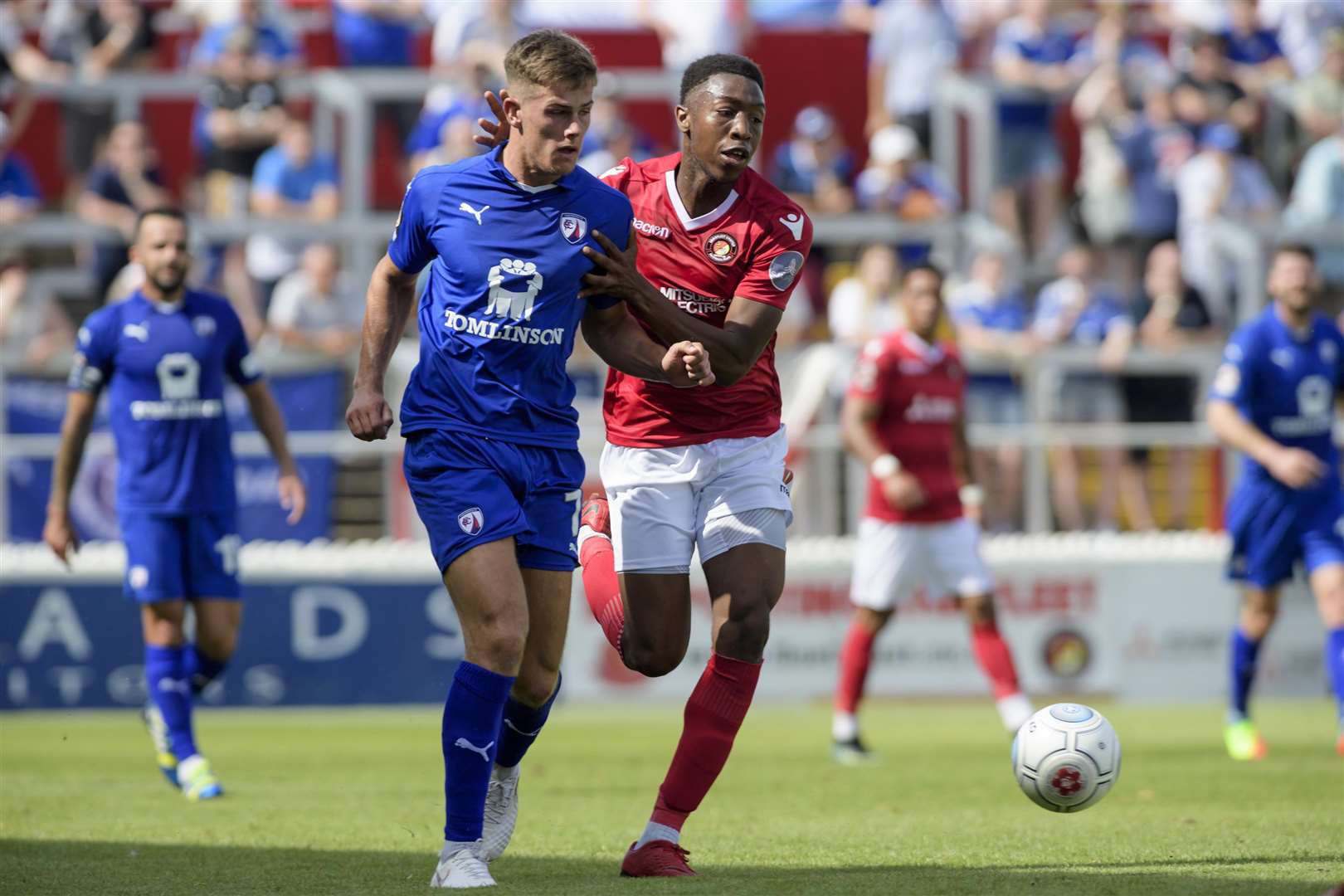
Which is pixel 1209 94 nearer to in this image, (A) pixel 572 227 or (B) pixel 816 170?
(B) pixel 816 170

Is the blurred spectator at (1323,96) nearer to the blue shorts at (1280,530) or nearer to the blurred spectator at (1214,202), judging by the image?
the blurred spectator at (1214,202)

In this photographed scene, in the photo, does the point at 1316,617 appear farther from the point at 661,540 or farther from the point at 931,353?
the point at 661,540

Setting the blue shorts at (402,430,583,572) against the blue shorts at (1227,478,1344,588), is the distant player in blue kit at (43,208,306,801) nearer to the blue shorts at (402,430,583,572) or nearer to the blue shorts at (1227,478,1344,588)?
the blue shorts at (402,430,583,572)

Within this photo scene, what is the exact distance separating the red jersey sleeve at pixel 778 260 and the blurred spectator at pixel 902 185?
1130cm

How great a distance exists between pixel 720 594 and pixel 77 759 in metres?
6.33

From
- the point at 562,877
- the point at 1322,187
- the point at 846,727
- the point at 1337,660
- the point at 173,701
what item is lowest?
the point at 846,727

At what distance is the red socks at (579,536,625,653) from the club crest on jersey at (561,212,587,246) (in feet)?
4.54

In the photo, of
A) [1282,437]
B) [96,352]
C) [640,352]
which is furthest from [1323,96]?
[640,352]

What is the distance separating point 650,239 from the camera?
23.3 feet

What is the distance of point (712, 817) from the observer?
8664 mm

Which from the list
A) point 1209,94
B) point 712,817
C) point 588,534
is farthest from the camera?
point 1209,94

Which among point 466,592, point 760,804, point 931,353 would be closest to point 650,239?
point 466,592

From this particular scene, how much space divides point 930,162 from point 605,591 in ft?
42.4

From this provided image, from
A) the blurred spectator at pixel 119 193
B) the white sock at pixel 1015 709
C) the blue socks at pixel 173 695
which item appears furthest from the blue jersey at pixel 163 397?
the blurred spectator at pixel 119 193
